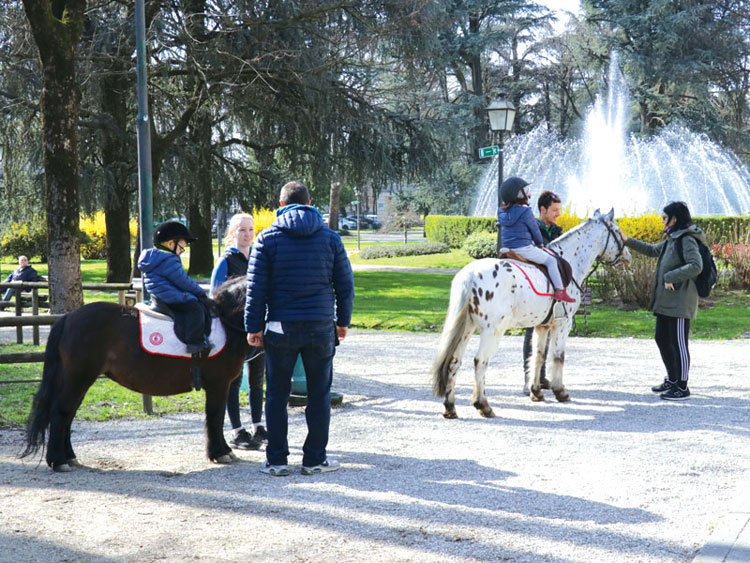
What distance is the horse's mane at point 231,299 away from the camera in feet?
20.4

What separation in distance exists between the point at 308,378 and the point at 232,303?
2.74ft

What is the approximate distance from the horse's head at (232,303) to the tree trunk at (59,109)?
5.82m

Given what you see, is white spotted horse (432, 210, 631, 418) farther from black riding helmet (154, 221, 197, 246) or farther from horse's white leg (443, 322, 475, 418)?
black riding helmet (154, 221, 197, 246)

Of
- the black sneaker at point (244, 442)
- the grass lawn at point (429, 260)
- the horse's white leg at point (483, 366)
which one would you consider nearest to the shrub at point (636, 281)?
the horse's white leg at point (483, 366)

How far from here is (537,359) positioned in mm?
8789

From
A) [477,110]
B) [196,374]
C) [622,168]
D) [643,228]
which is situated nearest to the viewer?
[196,374]

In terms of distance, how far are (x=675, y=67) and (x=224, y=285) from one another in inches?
1524

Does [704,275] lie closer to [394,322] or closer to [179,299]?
[179,299]

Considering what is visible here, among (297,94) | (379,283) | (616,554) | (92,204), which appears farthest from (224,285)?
(379,283)

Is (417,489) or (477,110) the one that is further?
(477,110)

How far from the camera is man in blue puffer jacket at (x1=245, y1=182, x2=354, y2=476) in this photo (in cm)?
577

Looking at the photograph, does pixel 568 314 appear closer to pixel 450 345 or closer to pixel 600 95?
pixel 450 345

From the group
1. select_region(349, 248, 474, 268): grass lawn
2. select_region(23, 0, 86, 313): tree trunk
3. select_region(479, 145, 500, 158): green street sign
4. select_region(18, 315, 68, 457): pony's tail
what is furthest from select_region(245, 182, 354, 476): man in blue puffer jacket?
select_region(349, 248, 474, 268): grass lawn

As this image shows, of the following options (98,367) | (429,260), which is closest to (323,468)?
(98,367)
